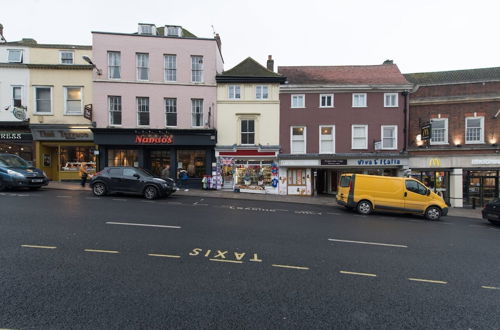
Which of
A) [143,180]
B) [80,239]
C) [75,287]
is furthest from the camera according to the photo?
[143,180]

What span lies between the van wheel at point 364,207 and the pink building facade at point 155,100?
34.6 feet

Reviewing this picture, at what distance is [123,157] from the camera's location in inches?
659

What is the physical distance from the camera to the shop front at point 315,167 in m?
16.4

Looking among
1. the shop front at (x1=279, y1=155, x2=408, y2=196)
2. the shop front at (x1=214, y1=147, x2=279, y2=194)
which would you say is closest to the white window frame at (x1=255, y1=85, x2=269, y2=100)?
the shop front at (x1=214, y1=147, x2=279, y2=194)

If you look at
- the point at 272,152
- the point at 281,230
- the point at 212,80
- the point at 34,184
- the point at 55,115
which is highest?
the point at 212,80

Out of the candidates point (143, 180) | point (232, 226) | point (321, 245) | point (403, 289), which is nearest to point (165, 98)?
point (143, 180)

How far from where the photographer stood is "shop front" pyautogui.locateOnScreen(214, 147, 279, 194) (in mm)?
16844

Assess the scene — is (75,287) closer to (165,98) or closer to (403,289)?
(403,289)

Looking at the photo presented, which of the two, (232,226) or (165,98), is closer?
(232,226)

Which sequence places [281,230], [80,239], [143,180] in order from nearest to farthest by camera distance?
[80,239]
[281,230]
[143,180]

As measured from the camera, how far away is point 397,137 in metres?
16.6

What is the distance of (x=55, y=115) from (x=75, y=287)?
17.8m

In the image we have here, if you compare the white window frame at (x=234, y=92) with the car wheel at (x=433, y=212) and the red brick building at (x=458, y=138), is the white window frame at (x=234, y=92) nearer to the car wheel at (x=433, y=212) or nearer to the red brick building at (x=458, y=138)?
the red brick building at (x=458, y=138)

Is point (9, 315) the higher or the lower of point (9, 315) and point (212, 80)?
the lower
